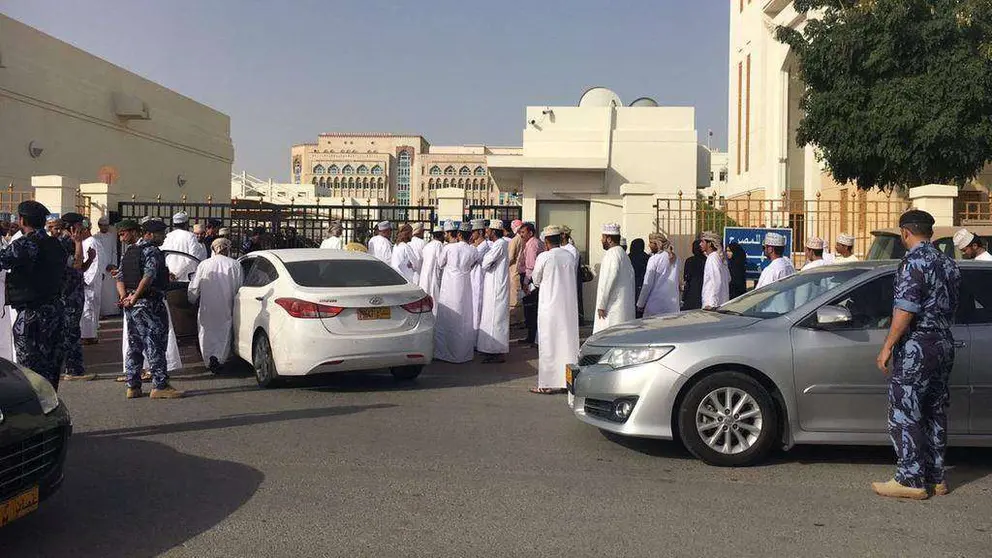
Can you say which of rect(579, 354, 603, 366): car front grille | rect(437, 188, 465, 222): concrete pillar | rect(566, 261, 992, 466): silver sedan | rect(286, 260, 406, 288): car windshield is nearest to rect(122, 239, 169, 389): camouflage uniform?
rect(286, 260, 406, 288): car windshield

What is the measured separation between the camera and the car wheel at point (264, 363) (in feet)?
28.7

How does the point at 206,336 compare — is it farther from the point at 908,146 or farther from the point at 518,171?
the point at 908,146

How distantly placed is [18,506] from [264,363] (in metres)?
4.81

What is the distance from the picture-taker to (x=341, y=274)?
29.5 ft

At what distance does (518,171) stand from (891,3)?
8933 millimetres

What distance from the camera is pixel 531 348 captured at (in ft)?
41.7

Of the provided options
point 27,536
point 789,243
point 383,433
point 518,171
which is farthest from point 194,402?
point 518,171

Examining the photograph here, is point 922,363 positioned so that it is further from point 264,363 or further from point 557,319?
point 264,363

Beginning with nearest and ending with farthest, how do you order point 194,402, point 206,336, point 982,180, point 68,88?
point 194,402
point 206,336
point 982,180
point 68,88

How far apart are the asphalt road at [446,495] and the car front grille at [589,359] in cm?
65

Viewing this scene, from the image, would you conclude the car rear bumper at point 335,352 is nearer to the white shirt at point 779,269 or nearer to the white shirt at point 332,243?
the white shirt at point 779,269

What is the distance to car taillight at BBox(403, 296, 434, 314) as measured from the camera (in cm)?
889

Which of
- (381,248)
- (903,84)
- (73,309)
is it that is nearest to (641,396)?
(73,309)

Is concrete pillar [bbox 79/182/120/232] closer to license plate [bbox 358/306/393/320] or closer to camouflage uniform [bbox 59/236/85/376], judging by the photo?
camouflage uniform [bbox 59/236/85/376]
